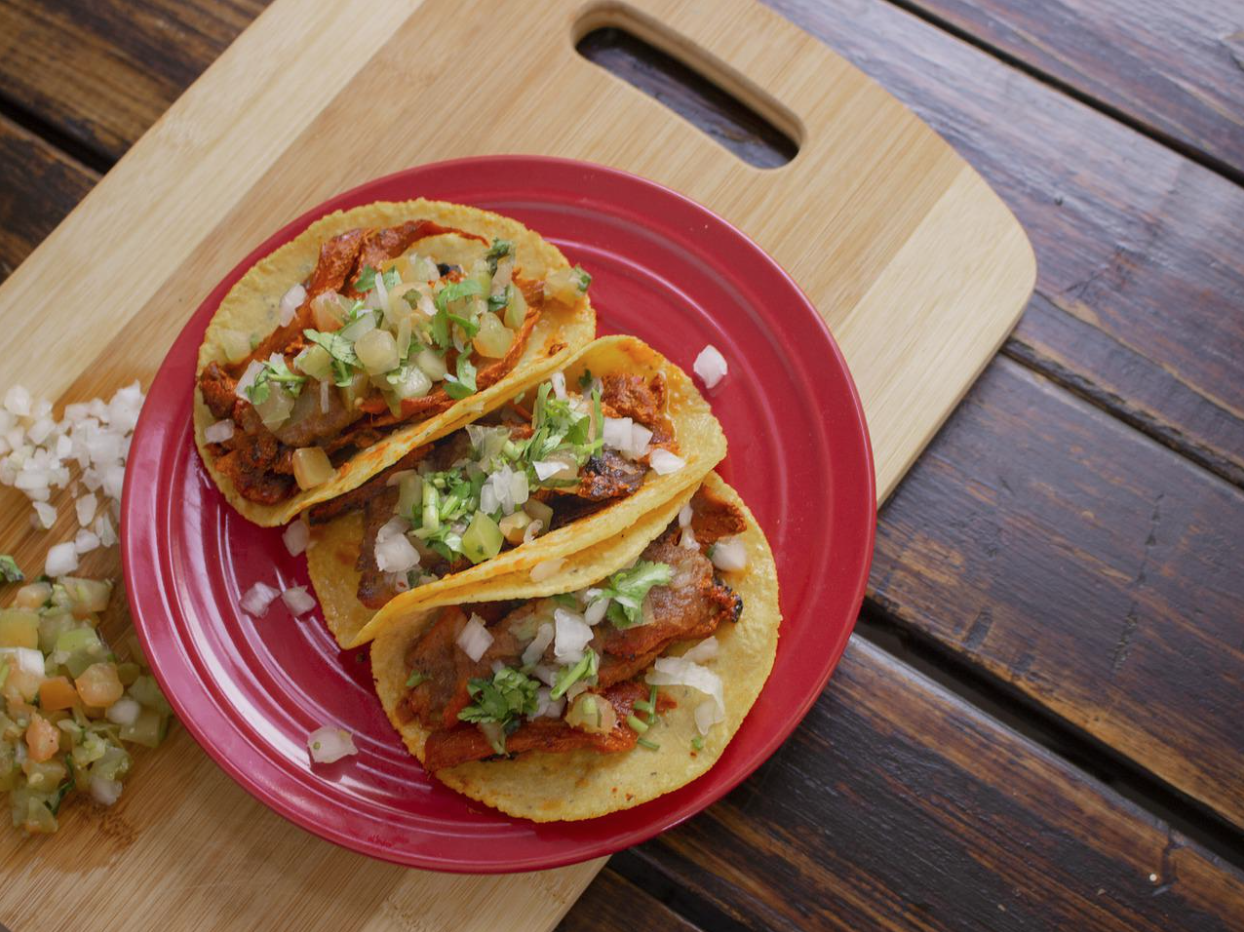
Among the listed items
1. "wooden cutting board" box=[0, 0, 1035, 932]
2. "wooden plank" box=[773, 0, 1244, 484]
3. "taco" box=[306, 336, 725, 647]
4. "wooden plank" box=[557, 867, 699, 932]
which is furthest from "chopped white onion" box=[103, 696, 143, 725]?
"wooden plank" box=[773, 0, 1244, 484]

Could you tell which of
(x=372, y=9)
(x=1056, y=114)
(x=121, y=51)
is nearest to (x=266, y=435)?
(x=372, y=9)

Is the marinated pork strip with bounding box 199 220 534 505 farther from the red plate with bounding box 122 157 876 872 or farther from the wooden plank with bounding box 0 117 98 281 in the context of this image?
the wooden plank with bounding box 0 117 98 281

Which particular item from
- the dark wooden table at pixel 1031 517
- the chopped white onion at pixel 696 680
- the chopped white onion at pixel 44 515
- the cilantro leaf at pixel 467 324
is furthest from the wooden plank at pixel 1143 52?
the chopped white onion at pixel 44 515

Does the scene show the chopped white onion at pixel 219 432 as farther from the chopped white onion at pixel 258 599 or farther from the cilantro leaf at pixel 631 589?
the cilantro leaf at pixel 631 589

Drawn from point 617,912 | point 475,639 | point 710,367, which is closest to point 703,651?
point 475,639

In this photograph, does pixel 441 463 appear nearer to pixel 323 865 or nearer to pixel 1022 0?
pixel 323 865

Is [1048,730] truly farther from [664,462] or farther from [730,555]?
[664,462]
